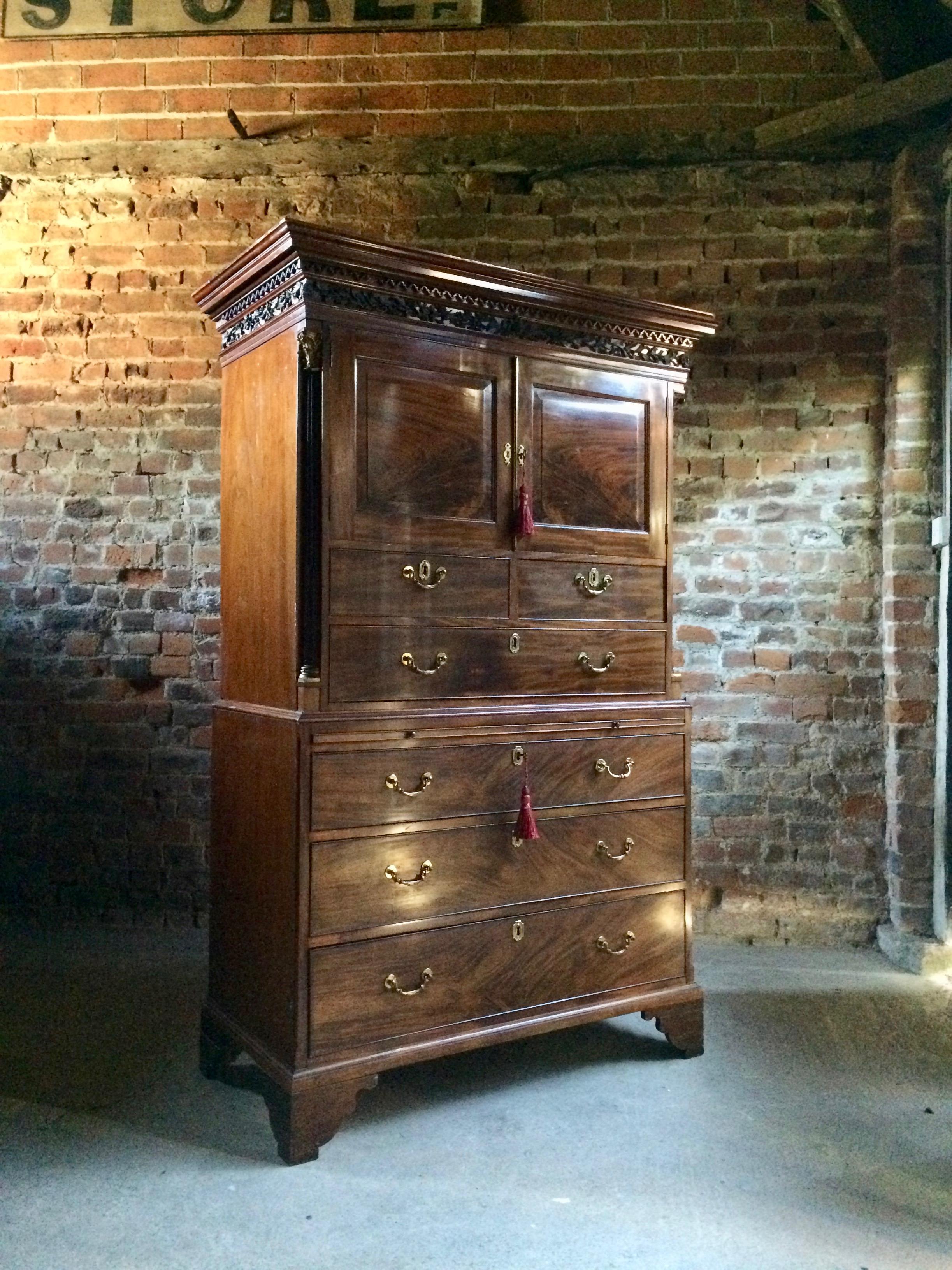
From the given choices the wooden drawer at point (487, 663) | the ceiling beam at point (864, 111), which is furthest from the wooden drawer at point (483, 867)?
the ceiling beam at point (864, 111)

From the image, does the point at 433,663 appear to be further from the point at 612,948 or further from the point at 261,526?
the point at 612,948

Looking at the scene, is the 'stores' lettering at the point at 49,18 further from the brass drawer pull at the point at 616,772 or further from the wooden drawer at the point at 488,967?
the wooden drawer at the point at 488,967

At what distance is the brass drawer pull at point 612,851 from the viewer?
7.54ft

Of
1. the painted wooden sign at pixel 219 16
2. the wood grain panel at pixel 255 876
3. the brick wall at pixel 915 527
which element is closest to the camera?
the wood grain panel at pixel 255 876

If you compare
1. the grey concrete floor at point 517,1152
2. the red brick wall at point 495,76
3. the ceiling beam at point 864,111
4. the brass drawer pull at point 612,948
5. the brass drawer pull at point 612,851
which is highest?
the red brick wall at point 495,76

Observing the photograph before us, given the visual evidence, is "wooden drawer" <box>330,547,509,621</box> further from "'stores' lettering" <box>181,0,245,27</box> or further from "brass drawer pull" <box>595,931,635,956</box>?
"'stores' lettering" <box>181,0,245,27</box>

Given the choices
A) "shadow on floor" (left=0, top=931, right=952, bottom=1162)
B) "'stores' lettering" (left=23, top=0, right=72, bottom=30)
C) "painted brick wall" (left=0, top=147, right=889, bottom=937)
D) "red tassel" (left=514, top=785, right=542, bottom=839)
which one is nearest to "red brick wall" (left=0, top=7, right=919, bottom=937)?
"painted brick wall" (left=0, top=147, right=889, bottom=937)

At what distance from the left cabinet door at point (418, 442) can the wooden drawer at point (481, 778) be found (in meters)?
0.50

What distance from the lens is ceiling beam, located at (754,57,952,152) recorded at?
2814 millimetres

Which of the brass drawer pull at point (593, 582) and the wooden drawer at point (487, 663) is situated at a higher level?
the brass drawer pull at point (593, 582)

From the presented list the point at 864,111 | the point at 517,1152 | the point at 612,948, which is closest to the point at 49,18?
the point at 864,111

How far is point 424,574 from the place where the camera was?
6.92ft

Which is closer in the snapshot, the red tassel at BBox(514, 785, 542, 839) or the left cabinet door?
the left cabinet door

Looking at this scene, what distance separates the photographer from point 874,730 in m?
3.14
